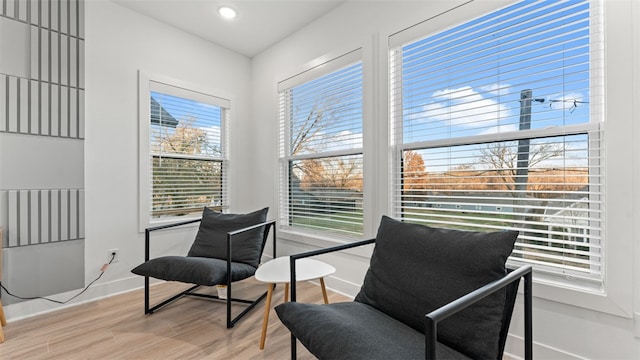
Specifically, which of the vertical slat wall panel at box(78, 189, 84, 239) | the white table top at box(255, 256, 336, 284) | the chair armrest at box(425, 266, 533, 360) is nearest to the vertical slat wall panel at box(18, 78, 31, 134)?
the vertical slat wall panel at box(78, 189, 84, 239)

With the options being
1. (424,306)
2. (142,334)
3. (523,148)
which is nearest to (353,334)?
(424,306)

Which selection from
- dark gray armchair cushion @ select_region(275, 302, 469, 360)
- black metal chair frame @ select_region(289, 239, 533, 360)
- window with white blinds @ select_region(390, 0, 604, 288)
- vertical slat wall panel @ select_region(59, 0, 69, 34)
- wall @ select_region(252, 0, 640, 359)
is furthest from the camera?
vertical slat wall panel @ select_region(59, 0, 69, 34)

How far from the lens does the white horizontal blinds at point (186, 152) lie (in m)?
2.89

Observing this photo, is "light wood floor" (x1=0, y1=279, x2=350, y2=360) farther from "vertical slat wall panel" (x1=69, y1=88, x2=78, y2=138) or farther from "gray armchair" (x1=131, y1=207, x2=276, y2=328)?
"vertical slat wall panel" (x1=69, y1=88, x2=78, y2=138)

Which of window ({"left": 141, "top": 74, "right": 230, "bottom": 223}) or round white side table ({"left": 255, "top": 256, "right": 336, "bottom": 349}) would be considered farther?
window ({"left": 141, "top": 74, "right": 230, "bottom": 223})

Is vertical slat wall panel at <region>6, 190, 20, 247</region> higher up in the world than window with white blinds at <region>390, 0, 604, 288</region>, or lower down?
lower down

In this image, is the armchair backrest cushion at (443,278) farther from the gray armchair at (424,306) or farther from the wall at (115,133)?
the wall at (115,133)

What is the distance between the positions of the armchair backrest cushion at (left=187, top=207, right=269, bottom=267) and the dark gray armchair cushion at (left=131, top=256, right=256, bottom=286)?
176 mm

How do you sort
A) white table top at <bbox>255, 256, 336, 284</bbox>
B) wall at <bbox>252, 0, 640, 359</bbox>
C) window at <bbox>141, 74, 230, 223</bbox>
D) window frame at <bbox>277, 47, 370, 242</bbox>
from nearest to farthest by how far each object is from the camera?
wall at <bbox>252, 0, 640, 359</bbox>
white table top at <bbox>255, 256, 336, 284</bbox>
window frame at <bbox>277, 47, 370, 242</bbox>
window at <bbox>141, 74, 230, 223</bbox>

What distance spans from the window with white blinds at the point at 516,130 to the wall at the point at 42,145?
2548mm

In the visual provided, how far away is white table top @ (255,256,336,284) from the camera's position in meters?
1.76

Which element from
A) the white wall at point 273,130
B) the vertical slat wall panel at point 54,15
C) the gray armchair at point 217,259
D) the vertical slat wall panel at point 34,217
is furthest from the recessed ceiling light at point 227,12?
the vertical slat wall panel at point 34,217

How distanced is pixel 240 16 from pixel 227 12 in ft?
0.40

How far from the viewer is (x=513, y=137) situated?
170 cm
